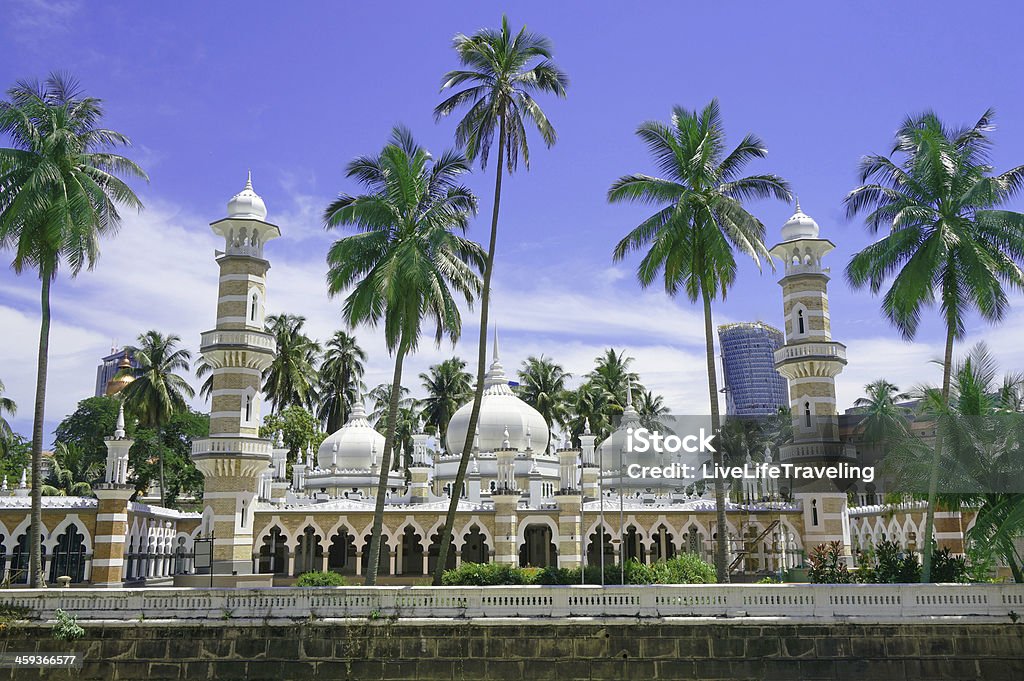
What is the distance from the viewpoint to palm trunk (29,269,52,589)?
82.4 ft

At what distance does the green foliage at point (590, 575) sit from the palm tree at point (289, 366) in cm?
3934

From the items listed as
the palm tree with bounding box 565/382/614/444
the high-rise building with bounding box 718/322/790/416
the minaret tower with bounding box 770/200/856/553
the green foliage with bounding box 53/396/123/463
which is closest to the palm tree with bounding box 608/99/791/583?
the minaret tower with bounding box 770/200/856/553

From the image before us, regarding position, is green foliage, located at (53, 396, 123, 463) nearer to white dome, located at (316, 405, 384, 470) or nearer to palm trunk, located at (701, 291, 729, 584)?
white dome, located at (316, 405, 384, 470)

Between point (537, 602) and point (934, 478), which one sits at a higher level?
point (934, 478)

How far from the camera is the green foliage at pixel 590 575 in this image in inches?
997

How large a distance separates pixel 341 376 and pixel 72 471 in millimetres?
32855

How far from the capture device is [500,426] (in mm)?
51562

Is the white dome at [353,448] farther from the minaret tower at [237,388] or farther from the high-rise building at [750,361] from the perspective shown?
→ the high-rise building at [750,361]

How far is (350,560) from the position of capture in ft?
152

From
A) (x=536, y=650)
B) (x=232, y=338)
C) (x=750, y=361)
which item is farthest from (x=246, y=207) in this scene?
(x=750, y=361)

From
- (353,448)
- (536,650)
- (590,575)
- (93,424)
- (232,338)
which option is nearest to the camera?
(536,650)

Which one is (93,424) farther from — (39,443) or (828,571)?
(828,571)

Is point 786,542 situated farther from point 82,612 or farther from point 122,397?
point 122,397

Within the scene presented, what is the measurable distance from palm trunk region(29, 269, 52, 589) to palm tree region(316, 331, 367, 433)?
4008cm
